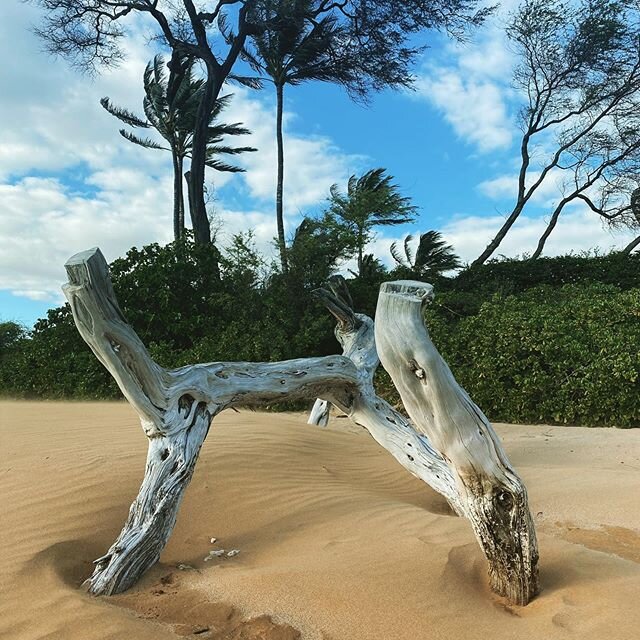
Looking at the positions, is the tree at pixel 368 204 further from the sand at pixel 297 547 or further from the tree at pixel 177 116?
the sand at pixel 297 547

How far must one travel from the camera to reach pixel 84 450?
19.3 ft

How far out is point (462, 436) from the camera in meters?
2.76

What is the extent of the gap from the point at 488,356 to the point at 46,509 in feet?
24.8

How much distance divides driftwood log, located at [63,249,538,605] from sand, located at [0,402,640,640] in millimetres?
237

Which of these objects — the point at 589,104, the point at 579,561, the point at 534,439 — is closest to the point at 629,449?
the point at 534,439

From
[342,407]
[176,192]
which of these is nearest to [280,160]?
[176,192]

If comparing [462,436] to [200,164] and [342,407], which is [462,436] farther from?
[200,164]

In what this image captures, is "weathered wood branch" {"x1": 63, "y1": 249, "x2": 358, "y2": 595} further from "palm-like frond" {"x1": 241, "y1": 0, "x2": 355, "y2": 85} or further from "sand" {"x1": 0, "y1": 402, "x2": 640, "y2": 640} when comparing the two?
"palm-like frond" {"x1": 241, "y1": 0, "x2": 355, "y2": 85}

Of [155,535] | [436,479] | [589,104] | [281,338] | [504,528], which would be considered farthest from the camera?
[589,104]

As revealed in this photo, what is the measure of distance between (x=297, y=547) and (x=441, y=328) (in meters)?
7.82

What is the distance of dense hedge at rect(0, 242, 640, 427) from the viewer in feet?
30.6

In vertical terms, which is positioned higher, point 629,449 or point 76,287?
point 76,287

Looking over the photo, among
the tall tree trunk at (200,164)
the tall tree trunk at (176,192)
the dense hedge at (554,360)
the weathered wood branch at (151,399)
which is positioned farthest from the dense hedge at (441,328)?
the tall tree trunk at (176,192)

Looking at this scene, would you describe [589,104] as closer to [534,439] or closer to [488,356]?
[488,356]
